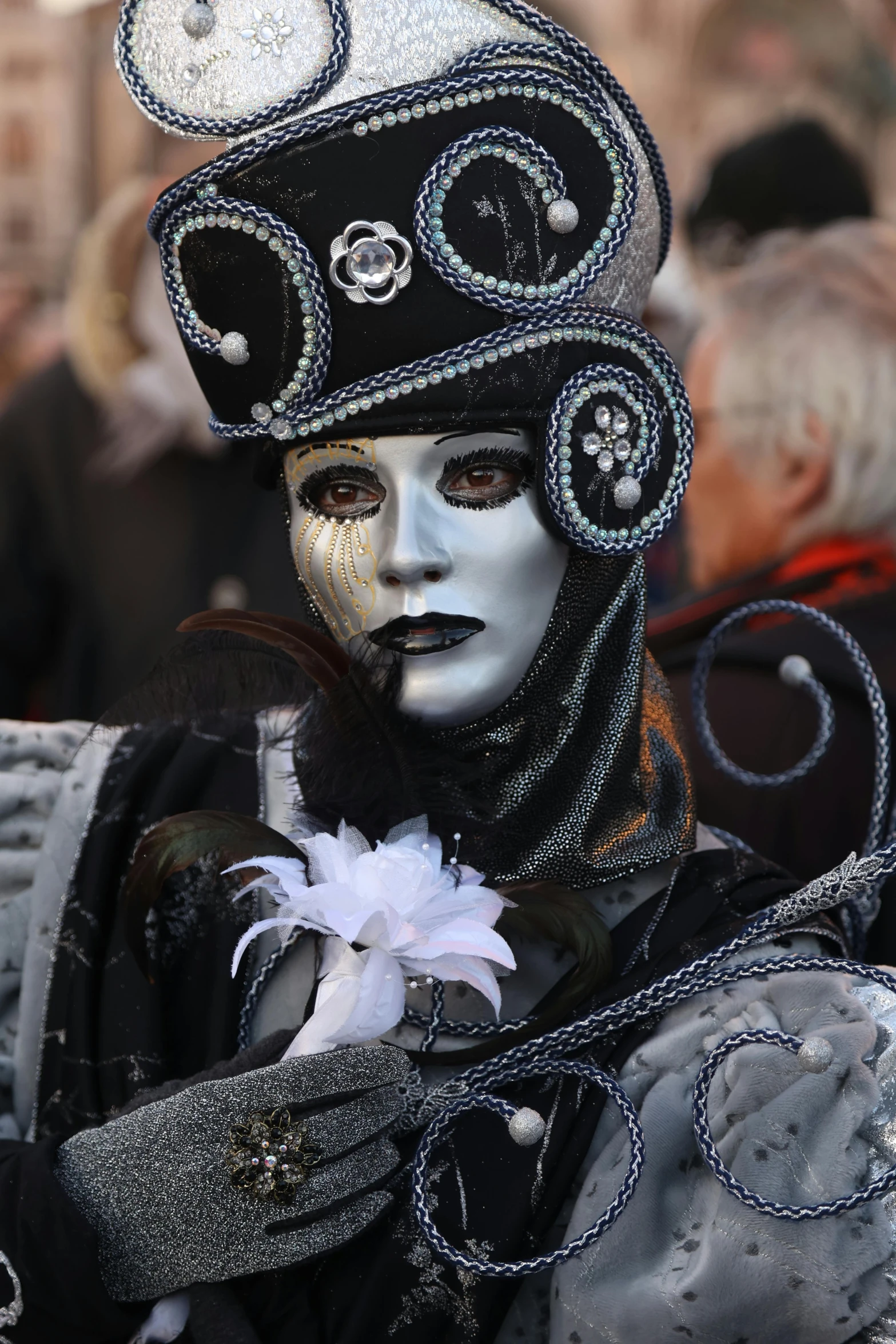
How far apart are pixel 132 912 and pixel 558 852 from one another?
40 cm

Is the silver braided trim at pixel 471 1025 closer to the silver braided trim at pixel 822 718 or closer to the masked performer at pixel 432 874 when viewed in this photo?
the masked performer at pixel 432 874

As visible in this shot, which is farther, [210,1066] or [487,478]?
[210,1066]

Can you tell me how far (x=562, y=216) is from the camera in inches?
55.7

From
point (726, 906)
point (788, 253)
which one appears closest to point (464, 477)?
point (726, 906)

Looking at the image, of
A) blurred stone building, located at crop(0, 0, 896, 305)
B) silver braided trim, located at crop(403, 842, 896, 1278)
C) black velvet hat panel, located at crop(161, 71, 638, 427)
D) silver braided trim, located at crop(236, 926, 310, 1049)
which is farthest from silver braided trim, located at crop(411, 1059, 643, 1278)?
blurred stone building, located at crop(0, 0, 896, 305)

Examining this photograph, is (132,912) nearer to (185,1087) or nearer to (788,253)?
(185,1087)

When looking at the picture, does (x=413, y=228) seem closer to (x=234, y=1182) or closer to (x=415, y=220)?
(x=415, y=220)

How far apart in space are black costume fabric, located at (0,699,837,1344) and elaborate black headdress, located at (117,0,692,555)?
382mm

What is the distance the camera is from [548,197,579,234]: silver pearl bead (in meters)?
1.42

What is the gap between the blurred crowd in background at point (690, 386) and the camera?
7.95 ft

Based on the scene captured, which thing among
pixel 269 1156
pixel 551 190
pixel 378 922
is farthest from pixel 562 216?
pixel 269 1156

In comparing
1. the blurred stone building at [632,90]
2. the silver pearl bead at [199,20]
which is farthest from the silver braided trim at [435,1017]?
the blurred stone building at [632,90]

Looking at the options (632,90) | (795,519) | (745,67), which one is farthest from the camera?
(632,90)

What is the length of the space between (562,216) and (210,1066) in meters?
0.89
